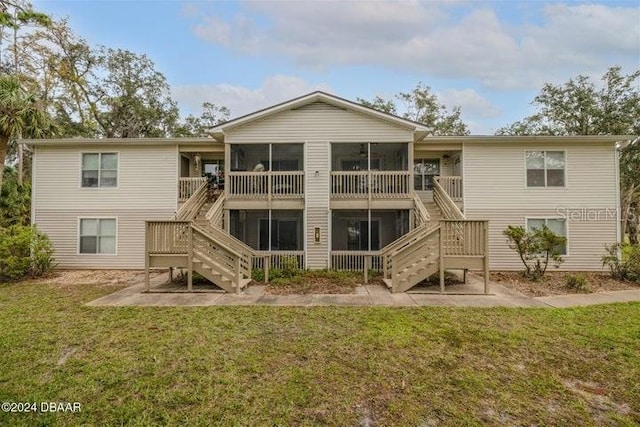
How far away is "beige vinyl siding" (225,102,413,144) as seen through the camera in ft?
40.0

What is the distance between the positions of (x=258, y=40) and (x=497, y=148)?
15243mm

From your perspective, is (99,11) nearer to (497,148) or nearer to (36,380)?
(36,380)

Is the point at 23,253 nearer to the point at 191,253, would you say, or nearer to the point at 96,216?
the point at 96,216

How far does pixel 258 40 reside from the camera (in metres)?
19.7

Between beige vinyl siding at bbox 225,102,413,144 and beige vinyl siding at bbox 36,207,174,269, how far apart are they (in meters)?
4.72

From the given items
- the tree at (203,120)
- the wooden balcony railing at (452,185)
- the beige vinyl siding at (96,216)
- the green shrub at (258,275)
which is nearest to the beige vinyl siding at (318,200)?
the green shrub at (258,275)

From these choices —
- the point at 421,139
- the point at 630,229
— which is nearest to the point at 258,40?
the point at 421,139

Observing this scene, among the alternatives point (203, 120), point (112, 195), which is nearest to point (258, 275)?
point (112, 195)

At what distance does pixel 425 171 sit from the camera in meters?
14.4

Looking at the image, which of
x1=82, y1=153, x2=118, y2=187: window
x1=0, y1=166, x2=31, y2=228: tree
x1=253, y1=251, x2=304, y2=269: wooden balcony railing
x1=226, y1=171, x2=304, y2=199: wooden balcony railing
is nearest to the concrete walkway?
x1=253, y1=251, x2=304, y2=269: wooden balcony railing

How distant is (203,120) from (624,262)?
94.2 feet

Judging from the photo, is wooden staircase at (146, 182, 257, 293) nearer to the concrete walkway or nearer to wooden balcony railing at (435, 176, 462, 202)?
the concrete walkway

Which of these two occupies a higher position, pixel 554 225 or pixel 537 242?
pixel 554 225

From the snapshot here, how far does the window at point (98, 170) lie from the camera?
13.0 metres
